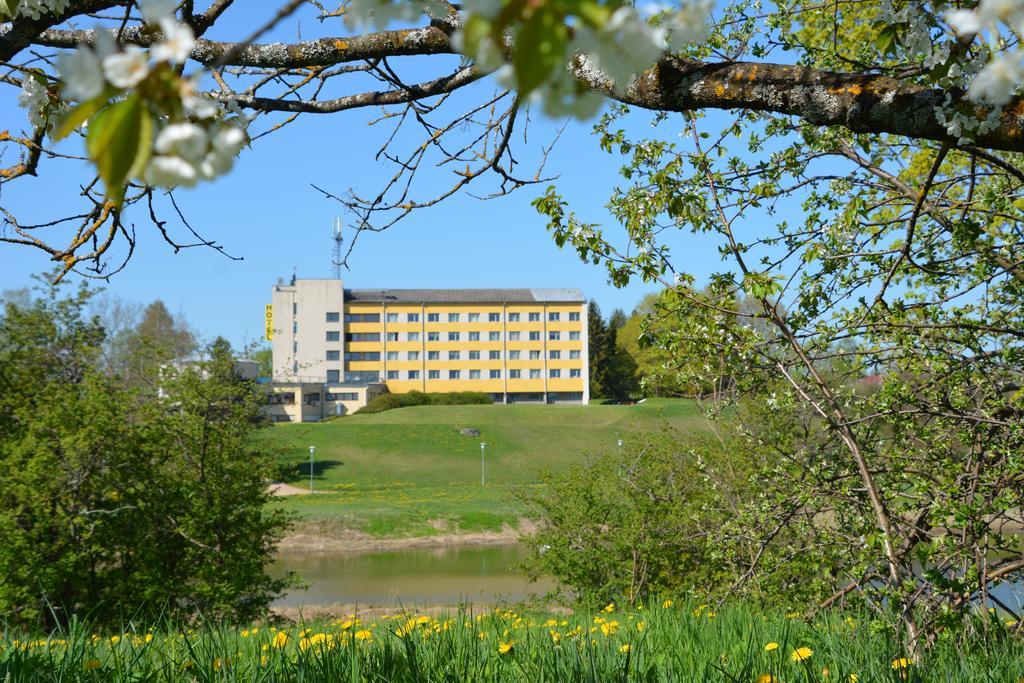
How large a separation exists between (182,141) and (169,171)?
0.11 feet

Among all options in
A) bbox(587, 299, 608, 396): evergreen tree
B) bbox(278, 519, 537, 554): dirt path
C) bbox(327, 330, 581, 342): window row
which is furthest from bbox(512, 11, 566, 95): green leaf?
bbox(587, 299, 608, 396): evergreen tree

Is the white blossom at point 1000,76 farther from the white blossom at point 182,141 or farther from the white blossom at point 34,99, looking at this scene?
the white blossom at point 34,99

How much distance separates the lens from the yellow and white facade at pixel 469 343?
6725 centimetres

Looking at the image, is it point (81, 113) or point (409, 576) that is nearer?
point (81, 113)

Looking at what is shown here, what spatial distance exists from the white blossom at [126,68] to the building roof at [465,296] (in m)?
67.0

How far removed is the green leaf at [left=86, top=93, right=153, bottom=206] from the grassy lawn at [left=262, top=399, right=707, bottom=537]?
23.4m

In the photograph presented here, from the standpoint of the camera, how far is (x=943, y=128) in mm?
2107

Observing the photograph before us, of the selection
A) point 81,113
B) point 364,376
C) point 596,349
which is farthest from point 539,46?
point 596,349

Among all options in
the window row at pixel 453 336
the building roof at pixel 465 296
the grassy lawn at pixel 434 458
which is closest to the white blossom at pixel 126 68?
the grassy lawn at pixel 434 458

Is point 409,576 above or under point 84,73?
under

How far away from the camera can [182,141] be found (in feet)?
2.75

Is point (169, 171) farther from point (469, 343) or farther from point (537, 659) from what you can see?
point (469, 343)

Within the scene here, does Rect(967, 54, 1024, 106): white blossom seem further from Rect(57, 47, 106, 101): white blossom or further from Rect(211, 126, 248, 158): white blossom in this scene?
Rect(57, 47, 106, 101): white blossom

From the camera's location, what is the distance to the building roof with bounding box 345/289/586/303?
6788cm
